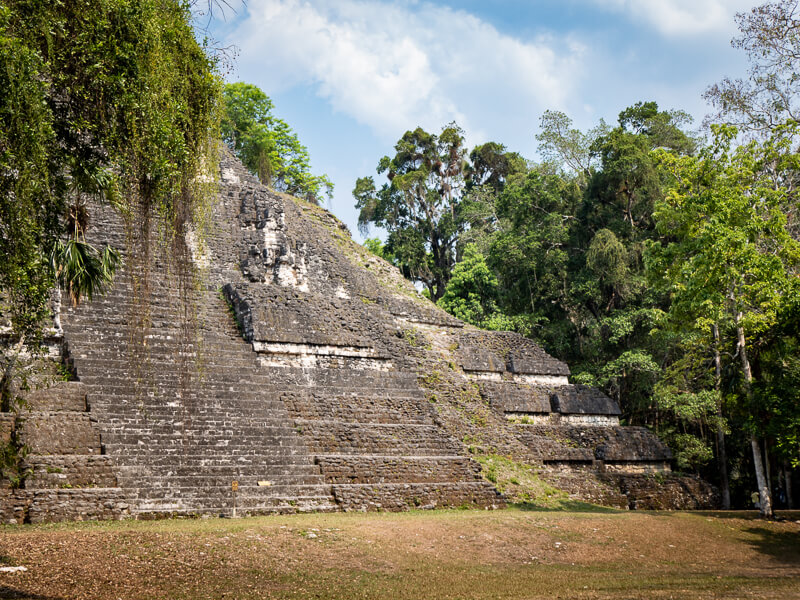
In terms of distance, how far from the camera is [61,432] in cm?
1055

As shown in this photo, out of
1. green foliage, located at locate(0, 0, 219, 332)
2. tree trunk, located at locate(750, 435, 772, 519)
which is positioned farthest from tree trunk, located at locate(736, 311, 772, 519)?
green foliage, located at locate(0, 0, 219, 332)

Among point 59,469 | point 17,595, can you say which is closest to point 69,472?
point 59,469

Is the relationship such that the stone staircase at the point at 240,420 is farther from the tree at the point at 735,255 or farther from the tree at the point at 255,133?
the tree at the point at 255,133

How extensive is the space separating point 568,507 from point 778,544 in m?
4.05

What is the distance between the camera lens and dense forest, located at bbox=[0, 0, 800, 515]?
608 cm

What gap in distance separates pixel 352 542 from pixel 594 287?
1896 centimetres

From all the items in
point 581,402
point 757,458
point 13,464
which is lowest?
point 757,458

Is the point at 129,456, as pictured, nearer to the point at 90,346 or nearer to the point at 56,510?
the point at 56,510

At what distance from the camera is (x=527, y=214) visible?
96.1 ft

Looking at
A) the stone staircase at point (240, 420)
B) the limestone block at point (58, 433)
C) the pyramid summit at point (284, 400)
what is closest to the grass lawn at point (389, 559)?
the stone staircase at point (240, 420)

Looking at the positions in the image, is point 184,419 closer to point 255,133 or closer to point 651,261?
point 651,261

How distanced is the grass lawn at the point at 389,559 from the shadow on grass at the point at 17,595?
2 centimetres

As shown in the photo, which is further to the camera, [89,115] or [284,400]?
[284,400]

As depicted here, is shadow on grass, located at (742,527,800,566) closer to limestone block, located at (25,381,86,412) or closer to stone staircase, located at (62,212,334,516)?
stone staircase, located at (62,212,334,516)
